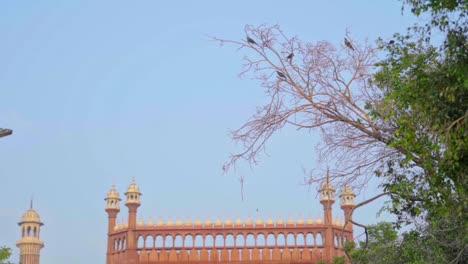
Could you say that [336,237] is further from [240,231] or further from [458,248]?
[458,248]

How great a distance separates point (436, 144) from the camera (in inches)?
319

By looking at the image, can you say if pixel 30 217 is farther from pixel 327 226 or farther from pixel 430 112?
pixel 430 112

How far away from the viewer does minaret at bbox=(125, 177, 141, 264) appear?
27.8m

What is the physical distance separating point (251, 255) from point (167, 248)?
3.12 metres

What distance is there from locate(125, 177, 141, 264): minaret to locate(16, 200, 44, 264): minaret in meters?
6.24

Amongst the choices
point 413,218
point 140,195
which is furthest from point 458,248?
point 140,195

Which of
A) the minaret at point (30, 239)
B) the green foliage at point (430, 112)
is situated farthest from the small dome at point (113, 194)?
the green foliage at point (430, 112)

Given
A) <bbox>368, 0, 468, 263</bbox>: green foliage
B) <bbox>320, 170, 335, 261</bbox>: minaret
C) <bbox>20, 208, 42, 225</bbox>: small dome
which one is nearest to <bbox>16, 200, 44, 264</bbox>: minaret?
<bbox>20, 208, 42, 225</bbox>: small dome

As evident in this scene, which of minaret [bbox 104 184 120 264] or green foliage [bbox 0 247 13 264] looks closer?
green foliage [bbox 0 247 13 264]

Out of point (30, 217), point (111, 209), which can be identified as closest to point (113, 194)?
point (111, 209)

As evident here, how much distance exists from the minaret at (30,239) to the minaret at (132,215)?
6238 mm

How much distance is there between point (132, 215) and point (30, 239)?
6.53 metres

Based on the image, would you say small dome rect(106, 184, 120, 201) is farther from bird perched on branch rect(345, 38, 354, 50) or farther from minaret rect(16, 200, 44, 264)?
bird perched on branch rect(345, 38, 354, 50)

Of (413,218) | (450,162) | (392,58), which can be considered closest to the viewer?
(450,162)
